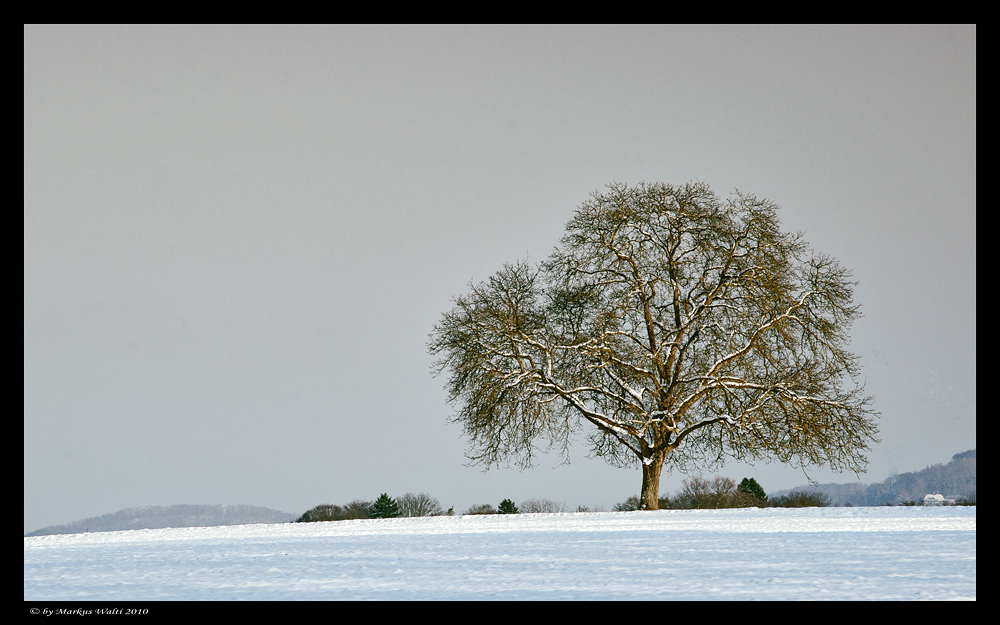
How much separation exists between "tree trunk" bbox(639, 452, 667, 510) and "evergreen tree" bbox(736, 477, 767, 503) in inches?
140

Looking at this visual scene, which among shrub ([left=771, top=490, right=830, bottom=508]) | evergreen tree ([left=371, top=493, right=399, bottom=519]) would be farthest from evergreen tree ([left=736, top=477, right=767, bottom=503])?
evergreen tree ([left=371, top=493, right=399, bottom=519])

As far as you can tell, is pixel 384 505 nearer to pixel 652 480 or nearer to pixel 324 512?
pixel 324 512

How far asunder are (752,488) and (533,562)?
17823 mm

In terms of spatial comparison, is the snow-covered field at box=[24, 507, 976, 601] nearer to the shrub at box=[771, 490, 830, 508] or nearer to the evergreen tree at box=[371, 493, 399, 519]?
the shrub at box=[771, 490, 830, 508]

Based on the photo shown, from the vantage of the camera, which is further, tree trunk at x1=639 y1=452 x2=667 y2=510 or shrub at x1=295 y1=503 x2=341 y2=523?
shrub at x1=295 y1=503 x2=341 y2=523

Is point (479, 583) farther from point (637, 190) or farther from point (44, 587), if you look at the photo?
point (637, 190)

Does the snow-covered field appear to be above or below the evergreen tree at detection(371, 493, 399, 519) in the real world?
above

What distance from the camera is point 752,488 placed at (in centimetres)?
2388

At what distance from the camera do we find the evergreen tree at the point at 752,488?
22.5 metres

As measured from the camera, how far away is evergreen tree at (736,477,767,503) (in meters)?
22.5

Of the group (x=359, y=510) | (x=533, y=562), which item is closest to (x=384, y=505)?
(x=359, y=510)
